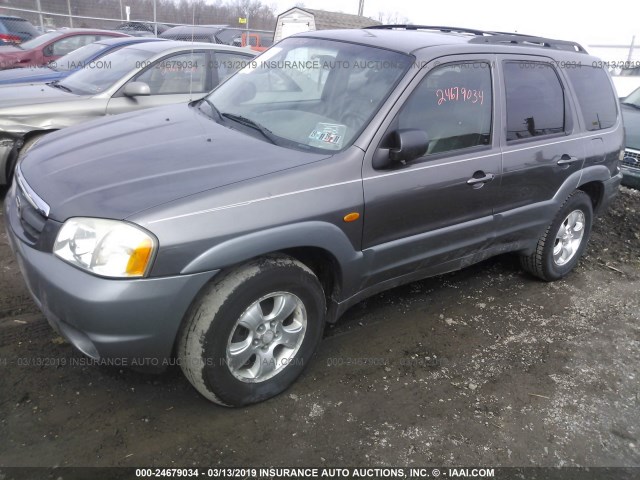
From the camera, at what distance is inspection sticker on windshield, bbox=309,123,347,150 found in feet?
9.32

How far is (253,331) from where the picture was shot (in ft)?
8.57

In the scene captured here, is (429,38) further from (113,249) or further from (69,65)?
(69,65)

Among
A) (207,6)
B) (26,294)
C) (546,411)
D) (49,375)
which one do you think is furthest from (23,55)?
(207,6)

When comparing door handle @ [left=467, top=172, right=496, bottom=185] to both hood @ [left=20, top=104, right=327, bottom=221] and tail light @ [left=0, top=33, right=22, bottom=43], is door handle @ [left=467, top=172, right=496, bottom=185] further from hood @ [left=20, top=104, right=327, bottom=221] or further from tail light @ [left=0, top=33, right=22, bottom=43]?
tail light @ [left=0, top=33, right=22, bottom=43]

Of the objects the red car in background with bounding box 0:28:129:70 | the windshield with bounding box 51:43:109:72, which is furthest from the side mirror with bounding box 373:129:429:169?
the red car in background with bounding box 0:28:129:70

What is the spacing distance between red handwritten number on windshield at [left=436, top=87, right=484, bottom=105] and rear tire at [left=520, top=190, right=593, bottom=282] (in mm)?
1398

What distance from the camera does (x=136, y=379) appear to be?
9.39 ft

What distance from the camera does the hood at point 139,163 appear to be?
2326mm

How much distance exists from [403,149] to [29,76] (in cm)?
548

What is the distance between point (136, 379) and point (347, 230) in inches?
56.4

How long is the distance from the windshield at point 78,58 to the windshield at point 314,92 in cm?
385

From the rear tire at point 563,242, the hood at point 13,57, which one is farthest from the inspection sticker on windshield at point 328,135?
the hood at point 13,57

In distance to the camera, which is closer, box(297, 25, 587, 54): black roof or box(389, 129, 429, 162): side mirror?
box(389, 129, 429, 162): side mirror

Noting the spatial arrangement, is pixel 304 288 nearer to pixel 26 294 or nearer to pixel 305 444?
pixel 305 444
